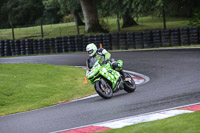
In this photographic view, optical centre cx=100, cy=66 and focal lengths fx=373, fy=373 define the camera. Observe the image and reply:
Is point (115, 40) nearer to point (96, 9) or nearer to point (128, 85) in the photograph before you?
point (96, 9)

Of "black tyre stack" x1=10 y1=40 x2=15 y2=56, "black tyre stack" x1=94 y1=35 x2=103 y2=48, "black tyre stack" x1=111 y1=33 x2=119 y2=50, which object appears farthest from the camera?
"black tyre stack" x1=10 y1=40 x2=15 y2=56

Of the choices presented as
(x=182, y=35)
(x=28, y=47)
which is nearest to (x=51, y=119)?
(x=182, y=35)

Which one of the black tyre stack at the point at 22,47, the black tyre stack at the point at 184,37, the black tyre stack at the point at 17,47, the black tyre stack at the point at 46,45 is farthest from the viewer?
the black tyre stack at the point at 17,47

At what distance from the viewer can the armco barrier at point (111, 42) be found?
2294cm

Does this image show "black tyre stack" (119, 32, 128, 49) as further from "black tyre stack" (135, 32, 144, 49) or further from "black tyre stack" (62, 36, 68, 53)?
"black tyre stack" (62, 36, 68, 53)

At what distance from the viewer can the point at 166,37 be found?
23578 mm

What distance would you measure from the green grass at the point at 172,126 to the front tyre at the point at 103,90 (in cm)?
375

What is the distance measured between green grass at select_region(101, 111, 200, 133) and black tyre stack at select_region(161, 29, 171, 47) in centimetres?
1724

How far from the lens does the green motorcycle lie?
10.3 metres

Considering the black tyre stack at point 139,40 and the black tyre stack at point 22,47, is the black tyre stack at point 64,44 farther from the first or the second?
the black tyre stack at point 139,40

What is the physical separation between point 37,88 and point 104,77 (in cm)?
397

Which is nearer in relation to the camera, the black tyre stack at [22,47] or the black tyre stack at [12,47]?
the black tyre stack at [22,47]

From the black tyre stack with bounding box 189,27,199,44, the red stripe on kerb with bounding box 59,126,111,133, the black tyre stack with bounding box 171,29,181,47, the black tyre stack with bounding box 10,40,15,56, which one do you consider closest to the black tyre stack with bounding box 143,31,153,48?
the black tyre stack with bounding box 171,29,181,47

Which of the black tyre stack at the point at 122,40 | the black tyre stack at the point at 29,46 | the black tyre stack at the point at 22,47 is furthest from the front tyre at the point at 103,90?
the black tyre stack at the point at 22,47
